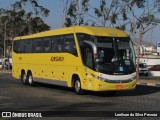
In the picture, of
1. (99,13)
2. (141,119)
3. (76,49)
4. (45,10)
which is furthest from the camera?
(45,10)

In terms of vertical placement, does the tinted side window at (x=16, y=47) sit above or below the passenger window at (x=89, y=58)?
above

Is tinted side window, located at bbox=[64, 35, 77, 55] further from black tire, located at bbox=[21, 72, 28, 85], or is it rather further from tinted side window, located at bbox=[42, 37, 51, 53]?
black tire, located at bbox=[21, 72, 28, 85]

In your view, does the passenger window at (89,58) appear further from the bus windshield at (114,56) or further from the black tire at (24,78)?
the black tire at (24,78)

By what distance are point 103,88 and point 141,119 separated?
725 centimetres

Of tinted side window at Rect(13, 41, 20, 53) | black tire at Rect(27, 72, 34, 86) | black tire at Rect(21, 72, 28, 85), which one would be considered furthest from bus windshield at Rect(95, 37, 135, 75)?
tinted side window at Rect(13, 41, 20, 53)

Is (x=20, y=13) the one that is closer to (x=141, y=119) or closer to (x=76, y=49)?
(x=76, y=49)

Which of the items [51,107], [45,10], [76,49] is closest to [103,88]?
[76,49]

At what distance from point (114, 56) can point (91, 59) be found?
1.05 meters

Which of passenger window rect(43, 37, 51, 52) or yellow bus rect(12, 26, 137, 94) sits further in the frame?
passenger window rect(43, 37, 51, 52)

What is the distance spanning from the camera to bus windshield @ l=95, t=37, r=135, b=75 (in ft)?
64.2

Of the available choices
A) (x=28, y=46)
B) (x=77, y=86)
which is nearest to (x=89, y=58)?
(x=77, y=86)

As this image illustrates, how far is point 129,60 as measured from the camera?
20.2m

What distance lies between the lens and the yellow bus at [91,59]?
1958cm

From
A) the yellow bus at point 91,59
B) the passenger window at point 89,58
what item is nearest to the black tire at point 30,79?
the yellow bus at point 91,59
